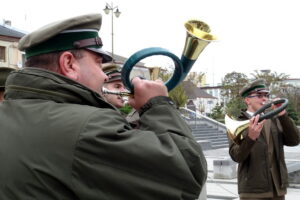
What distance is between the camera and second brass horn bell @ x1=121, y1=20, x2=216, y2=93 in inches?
72.5

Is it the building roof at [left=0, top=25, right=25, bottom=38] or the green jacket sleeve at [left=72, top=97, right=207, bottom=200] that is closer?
the green jacket sleeve at [left=72, top=97, right=207, bottom=200]

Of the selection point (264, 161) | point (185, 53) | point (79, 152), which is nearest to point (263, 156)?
point (264, 161)

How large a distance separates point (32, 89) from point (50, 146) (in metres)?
0.25

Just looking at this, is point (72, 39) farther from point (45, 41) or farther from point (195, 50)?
point (195, 50)

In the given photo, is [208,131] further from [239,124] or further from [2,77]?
[2,77]

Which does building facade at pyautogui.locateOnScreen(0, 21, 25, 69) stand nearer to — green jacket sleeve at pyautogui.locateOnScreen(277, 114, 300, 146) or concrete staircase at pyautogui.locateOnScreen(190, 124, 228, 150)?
concrete staircase at pyautogui.locateOnScreen(190, 124, 228, 150)

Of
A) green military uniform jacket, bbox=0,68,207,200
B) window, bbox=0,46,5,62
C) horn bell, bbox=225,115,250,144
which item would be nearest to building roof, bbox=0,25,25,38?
window, bbox=0,46,5,62

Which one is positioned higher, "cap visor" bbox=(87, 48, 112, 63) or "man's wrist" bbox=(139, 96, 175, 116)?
"cap visor" bbox=(87, 48, 112, 63)

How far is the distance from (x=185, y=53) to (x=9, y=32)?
39528 mm

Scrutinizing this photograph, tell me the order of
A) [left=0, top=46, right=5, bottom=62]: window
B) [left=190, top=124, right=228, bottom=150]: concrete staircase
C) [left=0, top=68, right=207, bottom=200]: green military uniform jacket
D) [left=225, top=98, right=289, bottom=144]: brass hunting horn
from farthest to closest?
[left=0, top=46, right=5, bottom=62]: window → [left=190, top=124, right=228, bottom=150]: concrete staircase → [left=225, top=98, right=289, bottom=144]: brass hunting horn → [left=0, top=68, right=207, bottom=200]: green military uniform jacket

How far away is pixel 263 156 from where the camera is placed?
4344 mm

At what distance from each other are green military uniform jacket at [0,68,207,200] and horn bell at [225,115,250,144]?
279cm

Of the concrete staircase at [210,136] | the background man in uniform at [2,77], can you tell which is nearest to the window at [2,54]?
the concrete staircase at [210,136]

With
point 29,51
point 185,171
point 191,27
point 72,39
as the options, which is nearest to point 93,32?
point 72,39
